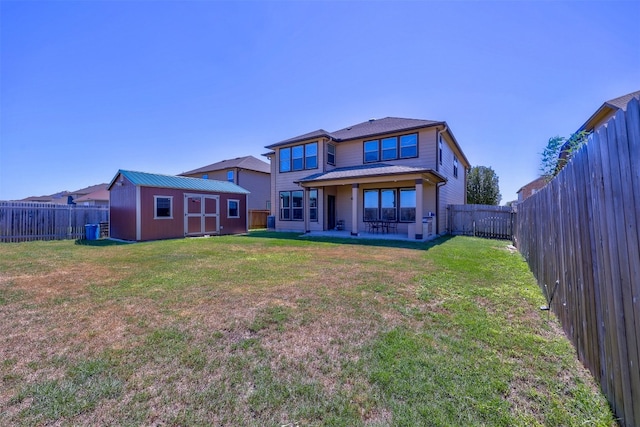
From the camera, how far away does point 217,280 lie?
5523 mm

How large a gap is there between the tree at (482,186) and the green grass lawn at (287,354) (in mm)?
25774

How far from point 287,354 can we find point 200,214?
47.3 ft

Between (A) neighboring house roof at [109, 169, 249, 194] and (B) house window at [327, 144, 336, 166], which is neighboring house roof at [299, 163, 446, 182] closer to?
(B) house window at [327, 144, 336, 166]

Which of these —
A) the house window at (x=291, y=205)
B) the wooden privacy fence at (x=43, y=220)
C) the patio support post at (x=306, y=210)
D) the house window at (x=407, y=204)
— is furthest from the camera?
the house window at (x=291, y=205)

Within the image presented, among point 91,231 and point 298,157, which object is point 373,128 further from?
point 91,231

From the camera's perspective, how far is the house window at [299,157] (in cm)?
1668

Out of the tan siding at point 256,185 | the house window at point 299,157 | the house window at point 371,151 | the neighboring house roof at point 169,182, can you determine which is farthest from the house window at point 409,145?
A: the tan siding at point 256,185

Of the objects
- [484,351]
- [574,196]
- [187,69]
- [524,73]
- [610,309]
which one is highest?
[187,69]

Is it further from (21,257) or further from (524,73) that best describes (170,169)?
(524,73)

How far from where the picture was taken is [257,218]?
23594mm

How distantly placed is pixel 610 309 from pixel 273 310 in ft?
11.4

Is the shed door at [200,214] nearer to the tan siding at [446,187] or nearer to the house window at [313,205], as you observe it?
the house window at [313,205]

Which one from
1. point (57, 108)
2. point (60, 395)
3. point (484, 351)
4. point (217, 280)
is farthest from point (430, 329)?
point (57, 108)

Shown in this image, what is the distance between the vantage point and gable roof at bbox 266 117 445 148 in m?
14.3
